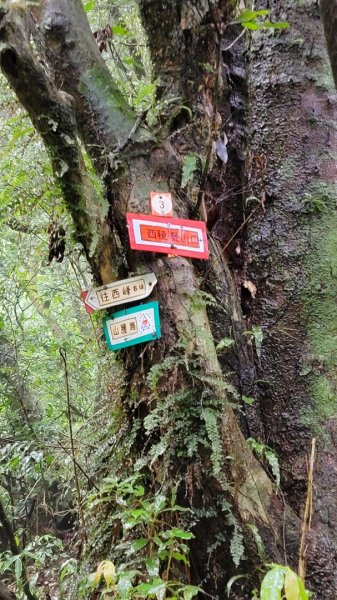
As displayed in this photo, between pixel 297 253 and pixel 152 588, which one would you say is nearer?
pixel 152 588

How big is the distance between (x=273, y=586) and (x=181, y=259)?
39.1 inches

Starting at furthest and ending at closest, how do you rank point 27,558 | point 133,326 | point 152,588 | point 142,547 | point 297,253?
point 27,558 → point 297,253 → point 133,326 → point 142,547 → point 152,588

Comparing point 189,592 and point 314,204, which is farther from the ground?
point 314,204

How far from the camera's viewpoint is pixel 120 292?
5.17 feet

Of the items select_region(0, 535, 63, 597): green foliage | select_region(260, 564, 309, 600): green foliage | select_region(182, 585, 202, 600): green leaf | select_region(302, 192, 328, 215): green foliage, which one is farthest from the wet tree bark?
select_region(0, 535, 63, 597): green foliage

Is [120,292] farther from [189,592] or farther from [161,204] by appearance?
[189,592]

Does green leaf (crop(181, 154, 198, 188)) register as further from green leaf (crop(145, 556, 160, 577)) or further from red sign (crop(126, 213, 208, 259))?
green leaf (crop(145, 556, 160, 577))

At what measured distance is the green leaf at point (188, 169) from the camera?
5.39ft

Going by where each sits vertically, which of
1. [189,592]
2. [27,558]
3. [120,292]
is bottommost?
[27,558]

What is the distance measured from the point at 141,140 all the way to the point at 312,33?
106cm

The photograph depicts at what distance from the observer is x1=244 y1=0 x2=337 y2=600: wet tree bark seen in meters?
1.70

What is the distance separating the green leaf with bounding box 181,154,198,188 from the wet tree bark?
0.45 m

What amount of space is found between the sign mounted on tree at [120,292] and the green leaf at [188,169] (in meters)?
0.36

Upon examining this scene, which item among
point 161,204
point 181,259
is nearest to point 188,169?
point 161,204
